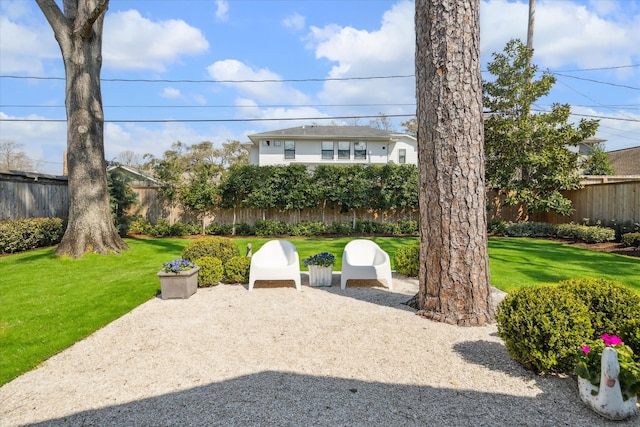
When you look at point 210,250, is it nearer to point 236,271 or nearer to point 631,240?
point 236,271

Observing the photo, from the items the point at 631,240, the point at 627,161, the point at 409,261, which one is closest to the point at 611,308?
the point at 409,261

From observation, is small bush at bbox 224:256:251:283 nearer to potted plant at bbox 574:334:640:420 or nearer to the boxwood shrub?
the boxwood shrub

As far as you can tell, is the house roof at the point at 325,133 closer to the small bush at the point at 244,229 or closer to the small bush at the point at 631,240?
the small bush at the point at 244,229

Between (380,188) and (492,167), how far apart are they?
4595 mm

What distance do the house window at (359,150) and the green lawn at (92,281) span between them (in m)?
15.2

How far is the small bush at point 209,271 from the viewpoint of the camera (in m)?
5.93

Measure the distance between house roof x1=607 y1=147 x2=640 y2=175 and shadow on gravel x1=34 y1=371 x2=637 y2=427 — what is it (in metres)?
31.4

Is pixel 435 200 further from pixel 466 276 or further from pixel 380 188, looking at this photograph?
pixel 380 188

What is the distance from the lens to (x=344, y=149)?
82.3 feet

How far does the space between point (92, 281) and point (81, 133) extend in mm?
4355

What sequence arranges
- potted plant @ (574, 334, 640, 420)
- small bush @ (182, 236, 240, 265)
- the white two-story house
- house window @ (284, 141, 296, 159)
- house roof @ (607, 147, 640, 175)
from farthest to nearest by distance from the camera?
house roof @ (607, 147, 640, 175)
house window @ (284, 141, 296, 159)
the white two-story house
small bush @ (182, 236, 240, 265)
potted plant @ (574, 334, 640, 420)

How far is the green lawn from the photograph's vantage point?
12.4 feet

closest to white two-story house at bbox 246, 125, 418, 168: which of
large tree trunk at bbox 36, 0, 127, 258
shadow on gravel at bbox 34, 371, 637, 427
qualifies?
large tree trunk at bbox 36, 0, 127, 258

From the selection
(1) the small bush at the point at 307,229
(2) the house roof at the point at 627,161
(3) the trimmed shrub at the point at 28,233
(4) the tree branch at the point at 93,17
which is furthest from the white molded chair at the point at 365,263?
(2) the house roof at the point at 627,161
